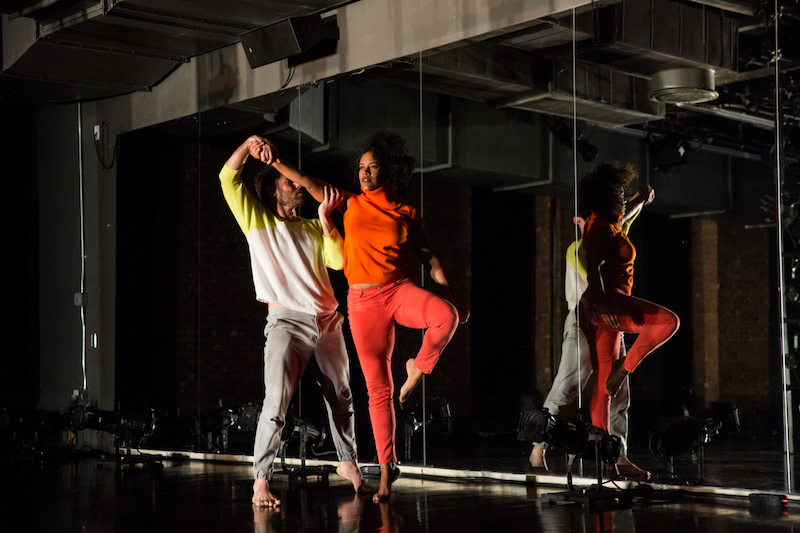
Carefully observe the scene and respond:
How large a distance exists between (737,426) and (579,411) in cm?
83

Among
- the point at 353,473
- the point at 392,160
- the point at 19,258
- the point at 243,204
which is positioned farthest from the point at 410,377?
the point at 19,258

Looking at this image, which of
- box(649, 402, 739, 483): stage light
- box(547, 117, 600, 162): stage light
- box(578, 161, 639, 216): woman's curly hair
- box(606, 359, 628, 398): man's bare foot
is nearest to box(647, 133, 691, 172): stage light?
box(578, 161, 639, 216): woman's curly hair

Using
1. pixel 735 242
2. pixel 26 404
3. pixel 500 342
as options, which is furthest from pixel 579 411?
pixel 26 404

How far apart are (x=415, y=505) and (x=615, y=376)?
1271 mm

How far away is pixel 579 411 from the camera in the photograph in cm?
514

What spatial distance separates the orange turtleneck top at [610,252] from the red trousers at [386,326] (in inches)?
36.0

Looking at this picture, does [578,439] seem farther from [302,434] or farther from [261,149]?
[261,149]

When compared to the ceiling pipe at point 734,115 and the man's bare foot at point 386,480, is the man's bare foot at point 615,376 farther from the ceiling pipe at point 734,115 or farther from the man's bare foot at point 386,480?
the ceiling pipe at point 734,115

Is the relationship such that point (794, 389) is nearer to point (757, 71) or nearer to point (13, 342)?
point (757, 71)

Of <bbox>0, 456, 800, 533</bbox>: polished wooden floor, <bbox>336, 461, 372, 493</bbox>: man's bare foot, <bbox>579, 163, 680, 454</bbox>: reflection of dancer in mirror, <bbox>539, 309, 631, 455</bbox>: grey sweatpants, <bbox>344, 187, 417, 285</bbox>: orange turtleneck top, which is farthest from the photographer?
<bbox>539, 309, 631, 455</bbox>: grey sweatpants

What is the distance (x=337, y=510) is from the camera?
14.6 ft

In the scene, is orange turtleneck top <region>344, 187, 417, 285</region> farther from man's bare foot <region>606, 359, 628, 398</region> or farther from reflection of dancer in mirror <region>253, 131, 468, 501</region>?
man's bare foot <region>606, 359, 628, 398</region>

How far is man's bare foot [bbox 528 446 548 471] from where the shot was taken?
5.41 meters

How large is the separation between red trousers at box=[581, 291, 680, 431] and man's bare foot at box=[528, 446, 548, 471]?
0.47 metres
